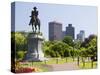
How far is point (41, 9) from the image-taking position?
2.17 meters

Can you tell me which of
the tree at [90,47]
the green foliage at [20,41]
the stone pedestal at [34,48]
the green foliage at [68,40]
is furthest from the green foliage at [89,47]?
the green foliage at [20,41]

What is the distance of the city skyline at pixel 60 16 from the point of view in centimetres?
209

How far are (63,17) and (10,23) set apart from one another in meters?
0.49

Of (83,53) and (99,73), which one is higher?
(83,53)

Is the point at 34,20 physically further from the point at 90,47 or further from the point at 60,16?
the point at 90,47

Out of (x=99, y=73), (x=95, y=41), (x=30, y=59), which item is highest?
(x=95, y=41)

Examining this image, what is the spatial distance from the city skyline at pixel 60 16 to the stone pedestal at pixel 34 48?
7 centimetres

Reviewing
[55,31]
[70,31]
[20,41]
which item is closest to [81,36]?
[70,31]

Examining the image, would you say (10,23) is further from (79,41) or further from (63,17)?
(79,41)

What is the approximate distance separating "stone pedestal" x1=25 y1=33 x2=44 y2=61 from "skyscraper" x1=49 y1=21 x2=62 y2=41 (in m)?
0.11

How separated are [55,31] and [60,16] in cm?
14

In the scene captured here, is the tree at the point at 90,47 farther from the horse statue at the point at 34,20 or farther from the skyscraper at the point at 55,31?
the horse statue at the point at 34,20

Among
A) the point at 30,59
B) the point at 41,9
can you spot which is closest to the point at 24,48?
the point at 30,59
